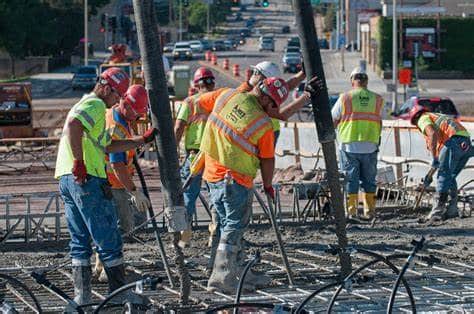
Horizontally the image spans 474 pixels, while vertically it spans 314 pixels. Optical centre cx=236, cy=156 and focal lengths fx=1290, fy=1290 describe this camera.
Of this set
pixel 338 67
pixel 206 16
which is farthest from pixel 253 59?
pixel 206 16

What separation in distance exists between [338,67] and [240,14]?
85.6 m

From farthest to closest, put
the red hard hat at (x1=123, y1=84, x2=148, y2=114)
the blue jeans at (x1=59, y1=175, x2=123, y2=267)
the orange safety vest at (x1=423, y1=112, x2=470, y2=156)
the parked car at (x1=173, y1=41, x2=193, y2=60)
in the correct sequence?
the parked car at (x1=173, y1=41, x2=193, y2=60) → the orange safety vest at (x1=423, y1=112, x2=470, y2=156) → the red hard hat at (x1=123, y1=84, x2=148, y2=114) → the blue jeans at (x1=59, y1=175, x2=123, y2=267)

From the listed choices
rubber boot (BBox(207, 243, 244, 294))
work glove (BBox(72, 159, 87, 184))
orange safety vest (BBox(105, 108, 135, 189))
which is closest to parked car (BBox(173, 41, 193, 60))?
orange safety vest (BBox(105, 108, 135, 189))

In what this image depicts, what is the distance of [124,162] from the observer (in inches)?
501

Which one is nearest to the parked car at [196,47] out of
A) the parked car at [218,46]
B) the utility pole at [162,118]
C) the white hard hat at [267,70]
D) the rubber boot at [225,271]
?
the parked car at [218,46]

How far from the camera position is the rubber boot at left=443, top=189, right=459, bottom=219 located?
1708cm

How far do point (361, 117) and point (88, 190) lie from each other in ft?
23.6

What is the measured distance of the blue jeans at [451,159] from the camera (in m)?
17.0

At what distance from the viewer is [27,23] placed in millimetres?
75188

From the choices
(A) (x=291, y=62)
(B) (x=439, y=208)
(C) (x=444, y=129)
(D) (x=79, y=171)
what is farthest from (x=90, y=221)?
(A) (x=291, y=62)

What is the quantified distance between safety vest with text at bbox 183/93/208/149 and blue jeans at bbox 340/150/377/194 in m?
2.77

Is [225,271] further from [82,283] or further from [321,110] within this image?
[321,110]

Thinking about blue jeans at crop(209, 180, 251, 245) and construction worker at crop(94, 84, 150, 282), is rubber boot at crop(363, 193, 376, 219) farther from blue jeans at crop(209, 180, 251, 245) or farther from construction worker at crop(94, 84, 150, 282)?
blue jeans at crop(209, 180, 251, 245)

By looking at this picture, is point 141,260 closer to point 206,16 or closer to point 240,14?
point 206,16
